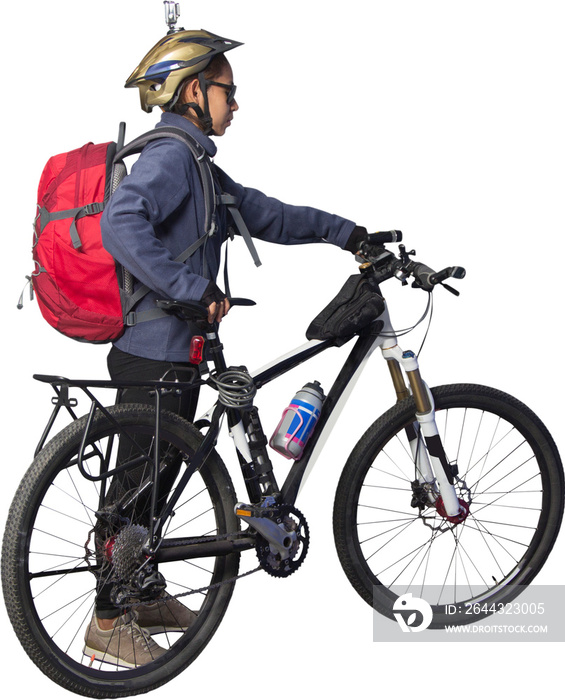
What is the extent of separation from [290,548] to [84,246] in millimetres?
1354

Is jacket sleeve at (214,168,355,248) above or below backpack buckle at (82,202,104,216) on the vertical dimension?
above

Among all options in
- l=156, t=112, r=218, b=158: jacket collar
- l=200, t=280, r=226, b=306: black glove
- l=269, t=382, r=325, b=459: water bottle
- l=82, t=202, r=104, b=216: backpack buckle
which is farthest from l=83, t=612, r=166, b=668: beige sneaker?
l=156, t=112, r=218, b=158: jacket collar

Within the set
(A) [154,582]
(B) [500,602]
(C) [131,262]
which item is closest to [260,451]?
(A) [154,582]

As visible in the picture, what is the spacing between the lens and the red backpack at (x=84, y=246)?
4113mm

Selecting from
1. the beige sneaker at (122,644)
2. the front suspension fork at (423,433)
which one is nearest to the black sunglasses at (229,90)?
the front suspension fork at (423,433)

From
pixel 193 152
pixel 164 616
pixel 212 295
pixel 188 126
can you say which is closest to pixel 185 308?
pixel 212 295

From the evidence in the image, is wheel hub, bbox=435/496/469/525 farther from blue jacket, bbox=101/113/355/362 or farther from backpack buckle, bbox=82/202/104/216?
backpack buckle, bbox=82/202/104/216

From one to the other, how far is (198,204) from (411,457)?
133 centimetres

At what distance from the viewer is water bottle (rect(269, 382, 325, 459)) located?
4.41 m

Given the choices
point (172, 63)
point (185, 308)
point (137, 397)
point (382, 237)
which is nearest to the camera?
point (185, 308)

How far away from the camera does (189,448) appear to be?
13.8 feet

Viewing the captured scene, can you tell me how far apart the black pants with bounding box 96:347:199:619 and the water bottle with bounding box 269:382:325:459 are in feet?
1.23

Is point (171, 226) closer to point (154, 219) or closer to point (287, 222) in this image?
point (154, 219)

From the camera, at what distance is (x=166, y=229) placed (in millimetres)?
4195
